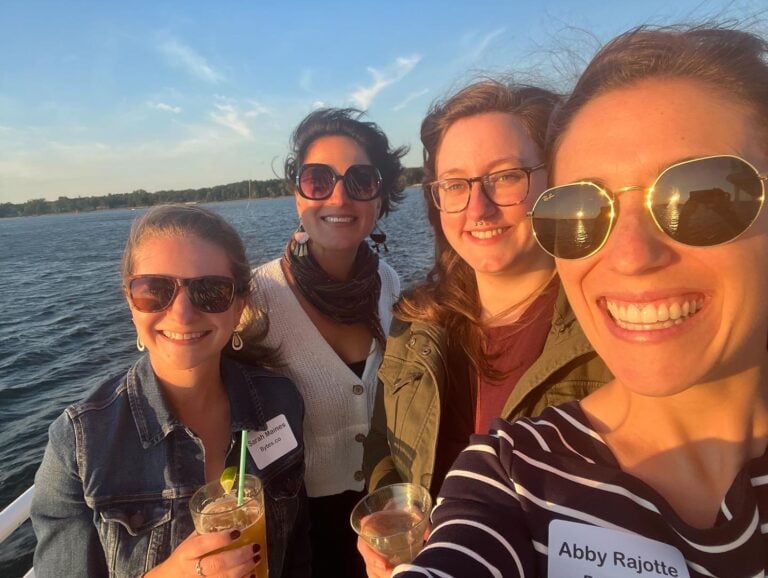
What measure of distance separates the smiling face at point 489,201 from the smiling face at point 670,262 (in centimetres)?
79

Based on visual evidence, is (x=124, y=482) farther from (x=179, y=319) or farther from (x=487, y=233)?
(x=487, y=233)

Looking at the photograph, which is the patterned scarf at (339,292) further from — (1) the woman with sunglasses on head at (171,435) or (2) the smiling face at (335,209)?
(1) the woman with sunglasses on head at (171,435)

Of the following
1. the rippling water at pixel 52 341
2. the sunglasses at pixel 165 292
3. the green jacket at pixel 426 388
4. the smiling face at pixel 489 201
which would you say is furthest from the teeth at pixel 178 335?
the smiling face at pixel 489 201

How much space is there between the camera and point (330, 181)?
10.2ft

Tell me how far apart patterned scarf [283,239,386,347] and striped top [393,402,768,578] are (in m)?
1.76

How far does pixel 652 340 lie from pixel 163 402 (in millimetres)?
2023

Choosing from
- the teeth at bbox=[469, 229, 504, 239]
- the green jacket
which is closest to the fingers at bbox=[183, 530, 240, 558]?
the green jacket

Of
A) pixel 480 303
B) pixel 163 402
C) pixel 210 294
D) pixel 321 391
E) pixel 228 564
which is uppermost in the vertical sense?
pixel 210 294

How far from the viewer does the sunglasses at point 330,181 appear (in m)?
3.11

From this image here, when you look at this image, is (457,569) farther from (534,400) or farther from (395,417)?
(395,417)

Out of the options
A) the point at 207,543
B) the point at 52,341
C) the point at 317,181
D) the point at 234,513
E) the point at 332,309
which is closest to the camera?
the point at 207,543

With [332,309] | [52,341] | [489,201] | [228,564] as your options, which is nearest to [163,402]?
[228,564]

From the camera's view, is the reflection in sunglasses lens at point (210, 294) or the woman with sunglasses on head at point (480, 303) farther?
the reflection in sunglasses lens at point (210, 294)

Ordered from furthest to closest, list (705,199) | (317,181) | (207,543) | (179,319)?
(317,181) < (179,319) < (207,543) < (705,199)
